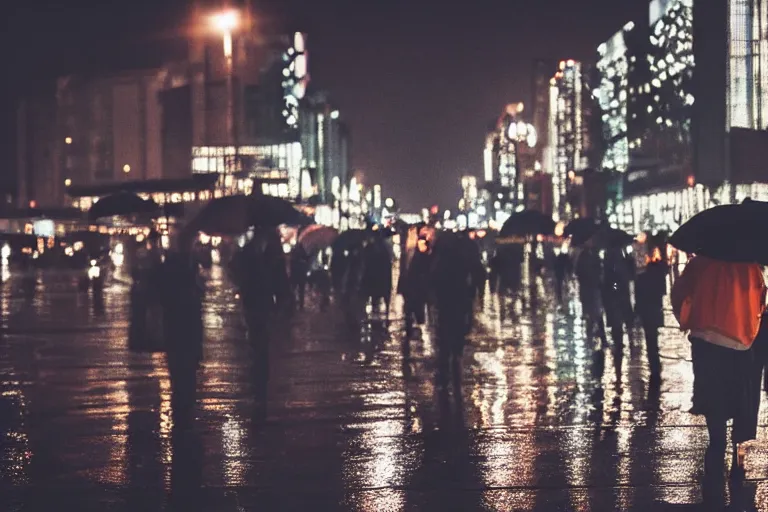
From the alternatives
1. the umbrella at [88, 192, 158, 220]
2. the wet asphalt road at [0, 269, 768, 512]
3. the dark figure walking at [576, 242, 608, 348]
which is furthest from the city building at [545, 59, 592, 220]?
the wet asphalt road at [0, 269, 768, 512]

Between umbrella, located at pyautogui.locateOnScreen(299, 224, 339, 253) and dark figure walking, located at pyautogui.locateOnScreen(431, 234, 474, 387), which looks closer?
dark figure walking, located at pyautogui.locateOnScreen(431, 234, 474, 387)

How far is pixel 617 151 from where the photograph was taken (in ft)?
473

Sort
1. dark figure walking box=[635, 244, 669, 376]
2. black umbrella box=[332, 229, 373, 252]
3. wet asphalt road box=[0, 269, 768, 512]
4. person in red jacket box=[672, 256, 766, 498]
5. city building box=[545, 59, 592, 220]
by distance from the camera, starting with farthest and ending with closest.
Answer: city building box=[545, 59, 592, 220] < black umbrella box=[332, 229, 373, 252] < dark figure walking box=[635, 244, 669, 376] < person in red jacket box=[672, 256, 766, 498] < wet asphalt road box=[0, 269, 768, 512]

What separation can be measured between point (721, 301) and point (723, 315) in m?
0.11

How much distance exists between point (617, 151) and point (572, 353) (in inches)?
5016

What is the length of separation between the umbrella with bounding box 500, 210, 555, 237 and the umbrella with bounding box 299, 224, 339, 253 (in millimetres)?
8421

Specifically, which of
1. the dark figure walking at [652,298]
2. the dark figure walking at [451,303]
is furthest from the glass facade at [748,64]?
the dark figure walking at [451,303]

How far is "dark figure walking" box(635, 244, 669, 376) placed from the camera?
16.2 metres

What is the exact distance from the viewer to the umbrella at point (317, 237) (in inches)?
1724

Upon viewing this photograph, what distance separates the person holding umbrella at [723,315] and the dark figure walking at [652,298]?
21.6 ft

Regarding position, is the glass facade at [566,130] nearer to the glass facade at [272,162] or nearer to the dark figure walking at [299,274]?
the glass facade at [272,162]

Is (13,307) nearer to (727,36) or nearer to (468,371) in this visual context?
(468,371)

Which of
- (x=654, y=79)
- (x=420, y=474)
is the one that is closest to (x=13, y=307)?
(x=420, y=474)

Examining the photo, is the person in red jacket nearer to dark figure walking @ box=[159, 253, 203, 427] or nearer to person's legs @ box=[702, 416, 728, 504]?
person's legs @ box=[702, 416, 728, 504]
